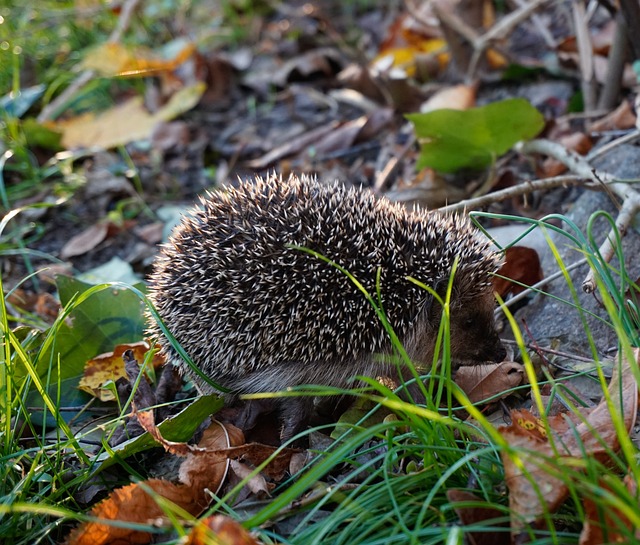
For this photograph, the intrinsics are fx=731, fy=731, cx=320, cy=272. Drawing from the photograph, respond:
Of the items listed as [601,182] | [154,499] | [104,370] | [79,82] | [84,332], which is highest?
[79,82]

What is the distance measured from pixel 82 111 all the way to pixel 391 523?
793 centimetres

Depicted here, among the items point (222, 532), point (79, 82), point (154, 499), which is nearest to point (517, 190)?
point (154, 499)

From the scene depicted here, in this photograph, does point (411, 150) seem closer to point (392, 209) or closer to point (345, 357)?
point (392, 209)

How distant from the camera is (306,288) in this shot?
3.94 m

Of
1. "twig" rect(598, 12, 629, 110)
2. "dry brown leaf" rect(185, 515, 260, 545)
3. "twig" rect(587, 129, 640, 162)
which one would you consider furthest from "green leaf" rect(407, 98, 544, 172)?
"dry brown leaf" rect(185, 515, 260, 545)

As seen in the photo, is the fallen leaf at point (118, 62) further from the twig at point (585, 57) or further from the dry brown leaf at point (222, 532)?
the dry brown leaf at point (222, 532)

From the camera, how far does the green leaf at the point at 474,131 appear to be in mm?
5234

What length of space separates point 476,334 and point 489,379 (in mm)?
325

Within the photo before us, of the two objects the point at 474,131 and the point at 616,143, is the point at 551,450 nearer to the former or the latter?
the point at 616,143

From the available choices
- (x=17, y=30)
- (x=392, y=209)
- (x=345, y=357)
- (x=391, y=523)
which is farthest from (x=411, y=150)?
(x=17, y=30)

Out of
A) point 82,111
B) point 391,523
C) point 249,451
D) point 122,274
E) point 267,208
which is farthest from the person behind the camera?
point 82,111

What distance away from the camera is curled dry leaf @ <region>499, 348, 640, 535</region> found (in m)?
A: 2.60

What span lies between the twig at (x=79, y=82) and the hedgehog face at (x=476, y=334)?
6.10 meters

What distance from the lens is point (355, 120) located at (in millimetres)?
8078
